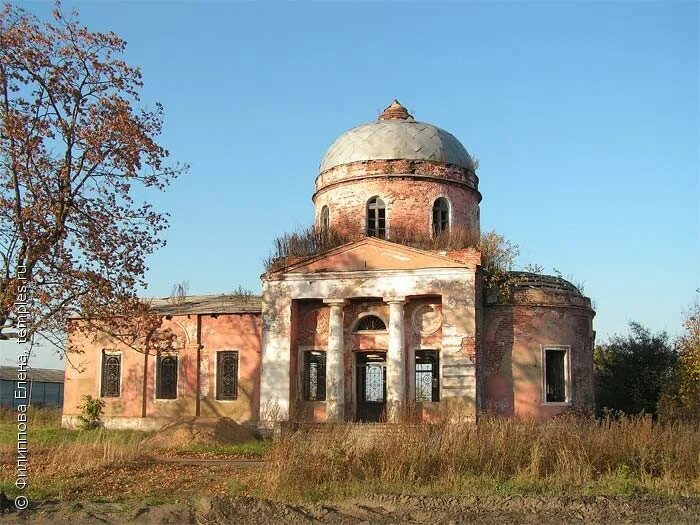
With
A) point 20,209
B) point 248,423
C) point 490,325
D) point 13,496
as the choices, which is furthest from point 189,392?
point 13,496

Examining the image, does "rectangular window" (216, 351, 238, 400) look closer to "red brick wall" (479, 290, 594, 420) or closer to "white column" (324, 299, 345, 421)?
"white column" (324, 299, 345, 421)

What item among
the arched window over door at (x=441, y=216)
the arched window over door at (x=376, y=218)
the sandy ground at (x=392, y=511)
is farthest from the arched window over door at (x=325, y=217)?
the sandy ground at (x=392, y=511)

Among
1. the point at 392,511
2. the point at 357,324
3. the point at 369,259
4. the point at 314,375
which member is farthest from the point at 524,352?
the point at 392,511

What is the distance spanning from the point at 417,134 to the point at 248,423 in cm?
1058

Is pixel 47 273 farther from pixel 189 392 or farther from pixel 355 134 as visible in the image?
pixel 355 134

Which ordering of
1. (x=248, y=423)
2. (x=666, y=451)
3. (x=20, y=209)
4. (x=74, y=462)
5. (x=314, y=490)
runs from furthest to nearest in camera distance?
1. (x=248, y=423)
2. (x=20, y=209)
3. (x=74, y=462)
4. (x=666, y=451)
5. (x=314, y=490)

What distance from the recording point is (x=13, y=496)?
11.0 m

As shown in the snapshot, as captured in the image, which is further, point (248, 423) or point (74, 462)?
point (248, 423)

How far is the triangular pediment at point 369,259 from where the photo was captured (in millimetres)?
21547

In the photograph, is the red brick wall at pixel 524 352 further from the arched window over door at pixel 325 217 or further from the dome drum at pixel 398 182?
the arched window over door at pixel 325 217

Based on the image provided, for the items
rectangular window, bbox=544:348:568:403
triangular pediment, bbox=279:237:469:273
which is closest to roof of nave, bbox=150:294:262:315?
triangular pediment, bbox=279:237:469:273

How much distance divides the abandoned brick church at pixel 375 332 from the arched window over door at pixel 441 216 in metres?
0.04

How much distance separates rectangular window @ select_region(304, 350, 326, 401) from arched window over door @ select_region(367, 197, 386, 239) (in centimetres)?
421

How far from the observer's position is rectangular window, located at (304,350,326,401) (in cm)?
2288
